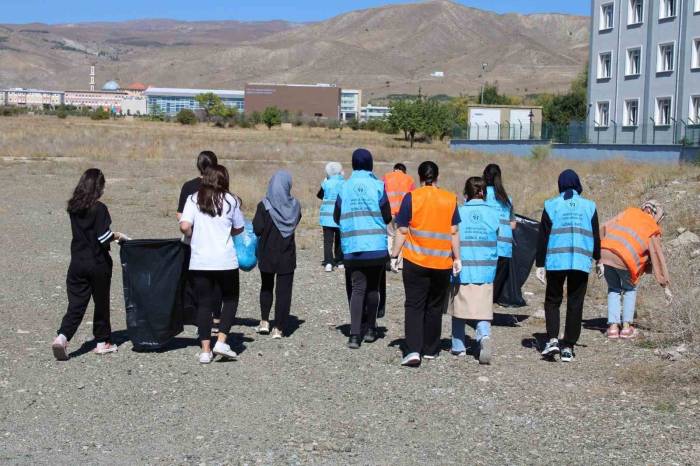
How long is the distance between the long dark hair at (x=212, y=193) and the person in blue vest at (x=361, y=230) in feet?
4.18

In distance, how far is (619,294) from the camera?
9898 millimetres

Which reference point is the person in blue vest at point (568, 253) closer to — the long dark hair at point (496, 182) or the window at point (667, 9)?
the long dark hair at point (496, 182)

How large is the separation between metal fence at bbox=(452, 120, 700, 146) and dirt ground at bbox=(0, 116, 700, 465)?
35.0 meters

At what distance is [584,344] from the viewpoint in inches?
377

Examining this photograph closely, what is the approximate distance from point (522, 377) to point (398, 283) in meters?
5.47

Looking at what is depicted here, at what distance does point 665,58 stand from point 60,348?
45683 mm

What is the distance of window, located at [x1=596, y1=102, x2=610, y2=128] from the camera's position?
52.8 meters

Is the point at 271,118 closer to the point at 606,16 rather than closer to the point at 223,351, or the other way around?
the point at 606,16

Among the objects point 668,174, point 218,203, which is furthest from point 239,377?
point 668,174

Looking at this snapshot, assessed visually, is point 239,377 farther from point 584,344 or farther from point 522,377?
point 584,344

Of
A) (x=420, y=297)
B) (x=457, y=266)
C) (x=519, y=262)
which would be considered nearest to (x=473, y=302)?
(x=457, y=266)

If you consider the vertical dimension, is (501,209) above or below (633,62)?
below

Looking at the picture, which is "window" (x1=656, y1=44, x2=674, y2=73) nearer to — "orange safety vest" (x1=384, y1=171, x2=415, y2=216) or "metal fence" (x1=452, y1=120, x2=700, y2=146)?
"metal fence" (x1=452, y1=120, x2=700, y2=146)

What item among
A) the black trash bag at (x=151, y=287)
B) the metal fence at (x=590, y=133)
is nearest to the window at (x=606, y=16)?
the metal fence at (x=590, y=133)
